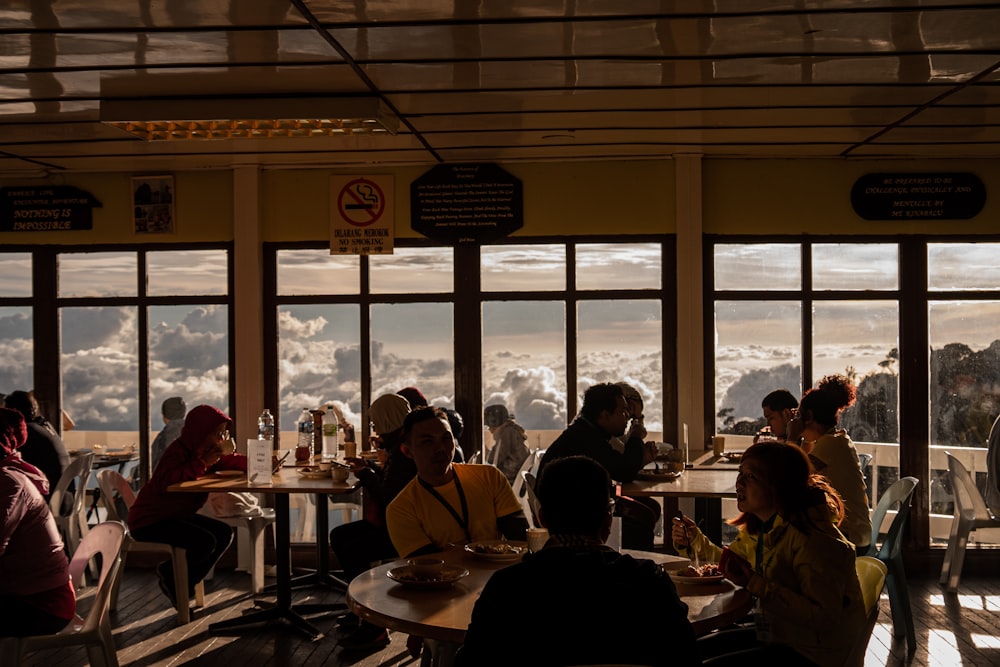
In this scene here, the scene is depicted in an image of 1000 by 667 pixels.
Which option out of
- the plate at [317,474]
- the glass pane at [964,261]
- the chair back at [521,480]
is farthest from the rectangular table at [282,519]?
the glass pane at [964,261]

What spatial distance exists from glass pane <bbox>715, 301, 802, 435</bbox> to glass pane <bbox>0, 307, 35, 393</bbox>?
526 cm

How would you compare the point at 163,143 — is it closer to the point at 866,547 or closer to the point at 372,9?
the point at 372,9

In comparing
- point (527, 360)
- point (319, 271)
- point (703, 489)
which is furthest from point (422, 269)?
point (703, 489)

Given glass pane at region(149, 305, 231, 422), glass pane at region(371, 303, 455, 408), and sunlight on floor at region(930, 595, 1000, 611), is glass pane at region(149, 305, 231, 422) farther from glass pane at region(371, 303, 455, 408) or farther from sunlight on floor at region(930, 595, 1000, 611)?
sunlight on floor at region(930, 595, 1000, 611)


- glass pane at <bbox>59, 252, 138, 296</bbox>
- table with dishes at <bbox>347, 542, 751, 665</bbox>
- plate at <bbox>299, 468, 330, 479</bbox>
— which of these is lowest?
plate at <bbox>299, 468, 330, 479</bbox>

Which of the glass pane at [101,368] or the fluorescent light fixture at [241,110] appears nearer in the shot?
the fluorescent light fixture at [241,110]

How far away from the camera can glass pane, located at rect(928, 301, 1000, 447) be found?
724cm

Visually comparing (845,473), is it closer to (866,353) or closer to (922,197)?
(866,353)

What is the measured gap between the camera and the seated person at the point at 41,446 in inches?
252

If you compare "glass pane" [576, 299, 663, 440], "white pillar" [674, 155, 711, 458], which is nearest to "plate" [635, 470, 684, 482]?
"white pillar" [674, 155, 711, 458]

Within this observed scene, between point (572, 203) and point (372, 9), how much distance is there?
377 centimetres

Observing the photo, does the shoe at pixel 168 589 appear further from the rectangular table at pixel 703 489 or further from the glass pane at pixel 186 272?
the rectangular table at pixel 703 489

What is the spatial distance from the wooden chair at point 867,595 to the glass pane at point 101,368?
19.7 feet

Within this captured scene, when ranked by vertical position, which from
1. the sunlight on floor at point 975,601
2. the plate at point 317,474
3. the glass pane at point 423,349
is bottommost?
the sunlight on floor at point 975,601
